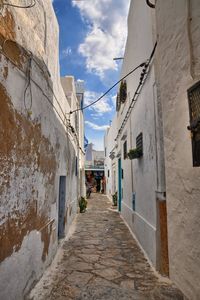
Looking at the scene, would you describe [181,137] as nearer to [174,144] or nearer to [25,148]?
[174,144]

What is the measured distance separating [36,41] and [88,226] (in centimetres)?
613

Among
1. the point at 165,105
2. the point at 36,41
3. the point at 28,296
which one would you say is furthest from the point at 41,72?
the point at 28,296

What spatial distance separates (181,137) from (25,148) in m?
2.09

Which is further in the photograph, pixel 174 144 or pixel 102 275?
pixel 102 275

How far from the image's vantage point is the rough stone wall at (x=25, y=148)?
2.50m

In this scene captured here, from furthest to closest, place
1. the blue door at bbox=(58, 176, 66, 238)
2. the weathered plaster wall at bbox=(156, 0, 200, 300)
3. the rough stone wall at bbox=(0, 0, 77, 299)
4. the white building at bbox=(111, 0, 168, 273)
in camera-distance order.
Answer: the blue door at bbox=(58, 176, 66, 238) → the white building at bbox=(111, 0, 168, 273) → the weathered plaster wall at bbox=(156, 0, 200, 300) → the rough stone wall at bbox=(0, 0, 77, 299)

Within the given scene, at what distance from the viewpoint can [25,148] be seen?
304cm

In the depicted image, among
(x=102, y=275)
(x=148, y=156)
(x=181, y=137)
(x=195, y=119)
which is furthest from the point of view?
(x=148, y=156)

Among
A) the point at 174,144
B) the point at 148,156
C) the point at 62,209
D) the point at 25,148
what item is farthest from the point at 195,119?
the point at 62,209

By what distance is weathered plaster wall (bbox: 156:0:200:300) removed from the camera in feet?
8.77

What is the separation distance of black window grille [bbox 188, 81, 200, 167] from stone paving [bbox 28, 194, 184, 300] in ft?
6.49

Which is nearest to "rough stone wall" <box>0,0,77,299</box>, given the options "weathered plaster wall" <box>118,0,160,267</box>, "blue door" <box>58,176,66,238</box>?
"blue door" <box>58,176,66,238</box>

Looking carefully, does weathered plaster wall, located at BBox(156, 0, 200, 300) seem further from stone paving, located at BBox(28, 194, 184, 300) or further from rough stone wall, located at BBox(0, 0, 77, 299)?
rough stone wall, located at BBox(0, 0, 77, 299)

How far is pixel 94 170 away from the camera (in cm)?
2822
